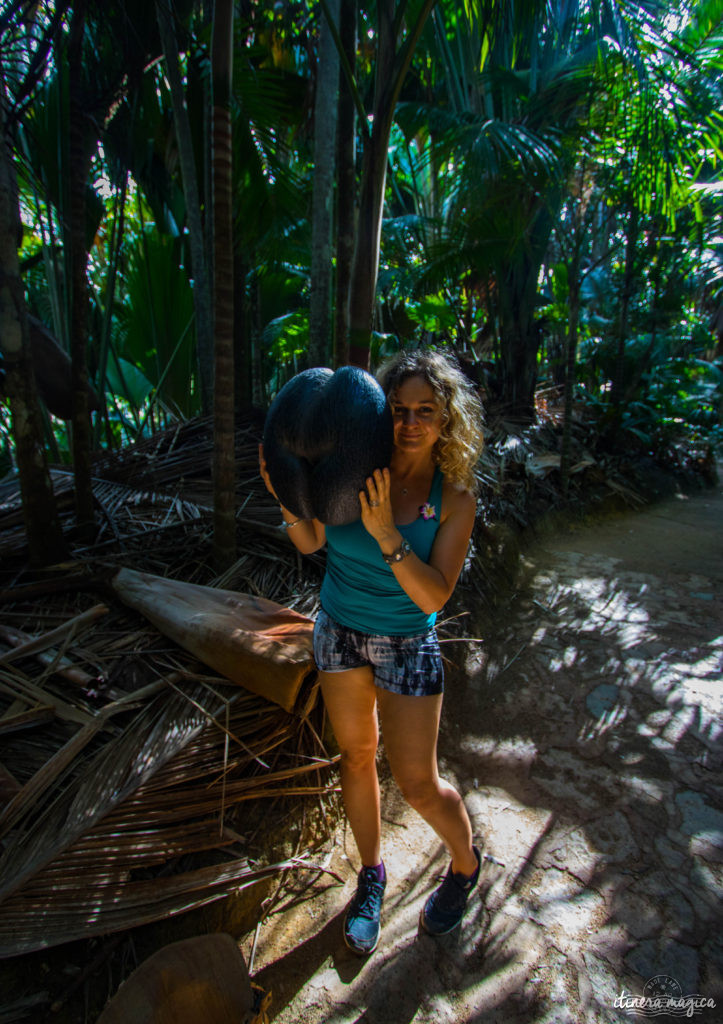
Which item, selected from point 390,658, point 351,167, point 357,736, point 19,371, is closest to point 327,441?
point 390,658

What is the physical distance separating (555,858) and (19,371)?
252cm

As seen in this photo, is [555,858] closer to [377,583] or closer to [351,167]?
[377,583]

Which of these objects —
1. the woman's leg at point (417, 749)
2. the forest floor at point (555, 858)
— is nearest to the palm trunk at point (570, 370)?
the forest floor at point (555, 858)

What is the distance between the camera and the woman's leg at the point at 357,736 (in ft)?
4.45

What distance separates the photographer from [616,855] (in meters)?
1.72

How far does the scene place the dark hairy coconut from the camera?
1127 millimetres

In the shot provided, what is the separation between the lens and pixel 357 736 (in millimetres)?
1381

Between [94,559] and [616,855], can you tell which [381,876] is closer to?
[616,855]

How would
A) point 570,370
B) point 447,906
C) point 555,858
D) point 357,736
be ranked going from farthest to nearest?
point 570,370 < point 555,858 < point 447,906 < point 357,736

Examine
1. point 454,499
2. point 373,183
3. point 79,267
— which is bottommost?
point 454,499

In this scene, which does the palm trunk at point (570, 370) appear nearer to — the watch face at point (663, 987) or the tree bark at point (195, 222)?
the tree bark at point (195, 222)

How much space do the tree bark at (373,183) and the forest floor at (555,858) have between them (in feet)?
5.84

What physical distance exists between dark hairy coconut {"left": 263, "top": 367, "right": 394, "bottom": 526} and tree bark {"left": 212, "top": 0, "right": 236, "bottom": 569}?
35.3 inches

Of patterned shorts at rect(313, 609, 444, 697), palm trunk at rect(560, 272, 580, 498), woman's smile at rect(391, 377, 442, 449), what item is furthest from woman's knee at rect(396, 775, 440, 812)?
palm trunk at rect(560, 272, 580, 498)
